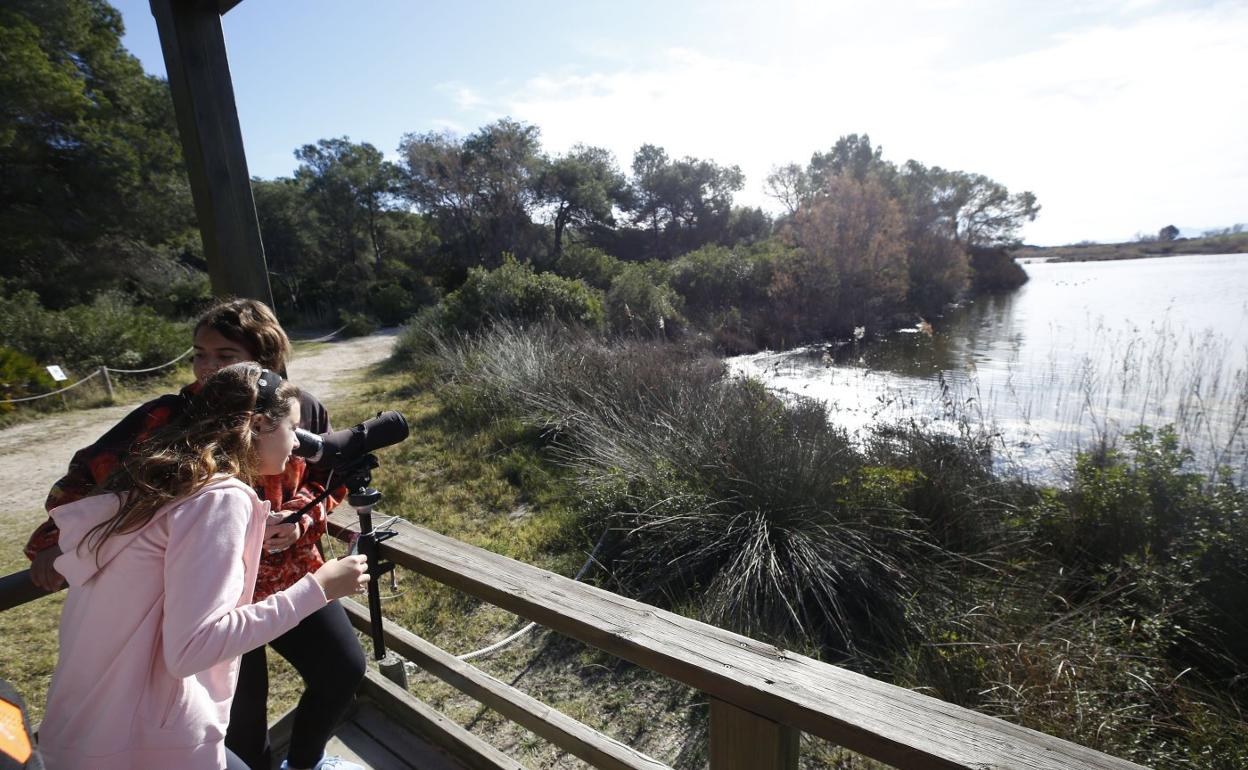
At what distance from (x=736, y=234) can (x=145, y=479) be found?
3751 cm

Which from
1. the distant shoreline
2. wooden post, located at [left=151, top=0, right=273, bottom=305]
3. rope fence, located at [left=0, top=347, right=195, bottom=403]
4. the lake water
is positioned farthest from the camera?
the distant shoreline

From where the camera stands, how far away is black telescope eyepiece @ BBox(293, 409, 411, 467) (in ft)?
4.99

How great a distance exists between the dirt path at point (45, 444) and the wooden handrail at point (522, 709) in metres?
4.94

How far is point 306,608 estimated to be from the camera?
1153 mm

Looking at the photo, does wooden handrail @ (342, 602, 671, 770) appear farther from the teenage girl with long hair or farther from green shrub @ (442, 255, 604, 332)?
green shrub @ (442, 255, 604, 332)

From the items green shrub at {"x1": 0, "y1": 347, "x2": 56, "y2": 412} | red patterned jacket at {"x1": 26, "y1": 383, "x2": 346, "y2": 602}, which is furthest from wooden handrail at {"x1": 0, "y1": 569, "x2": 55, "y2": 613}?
green shrub at {"x1": 0, "y1": 347, "x2": 56, "y2": 412}

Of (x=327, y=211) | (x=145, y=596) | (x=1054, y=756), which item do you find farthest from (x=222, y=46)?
(x=327, y=211)

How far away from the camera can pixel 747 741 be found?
1.06 metres

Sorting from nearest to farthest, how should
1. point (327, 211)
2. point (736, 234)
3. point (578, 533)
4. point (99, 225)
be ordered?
point (578, 533) < point (99, 225) < point (327, 211) < point (736, 234)

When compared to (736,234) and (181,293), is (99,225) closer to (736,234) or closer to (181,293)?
(181,293)

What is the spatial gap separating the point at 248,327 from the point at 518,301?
31.3 feet

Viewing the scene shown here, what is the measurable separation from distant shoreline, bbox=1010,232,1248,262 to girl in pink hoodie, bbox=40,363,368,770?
26274mm


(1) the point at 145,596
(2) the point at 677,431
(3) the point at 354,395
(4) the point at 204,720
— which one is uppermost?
(1) the point at 145,596

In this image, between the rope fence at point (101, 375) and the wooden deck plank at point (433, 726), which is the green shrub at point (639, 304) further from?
the wooden deck plank at point (433, 726)
